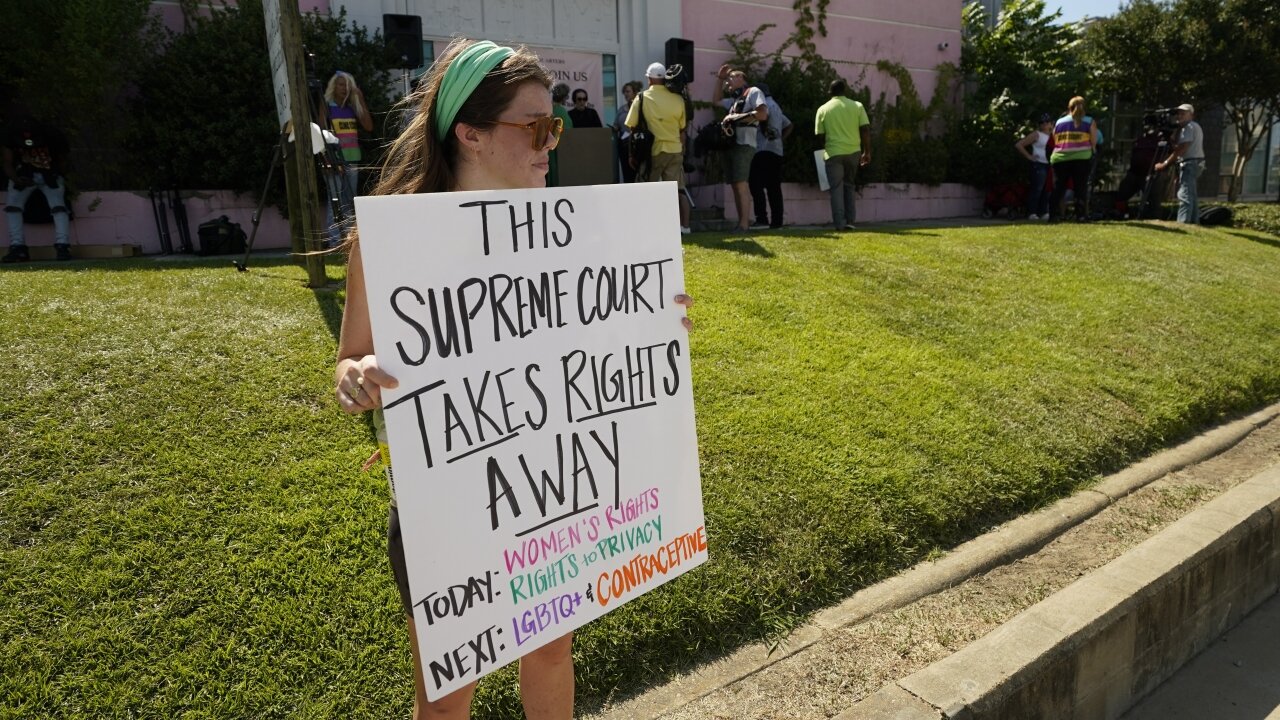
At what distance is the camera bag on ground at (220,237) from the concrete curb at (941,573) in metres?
8.01

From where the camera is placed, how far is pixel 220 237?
8797 millimetres

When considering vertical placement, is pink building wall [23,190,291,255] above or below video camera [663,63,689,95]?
below

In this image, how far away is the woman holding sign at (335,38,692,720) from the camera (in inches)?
69.4

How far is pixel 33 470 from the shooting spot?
2.93 m

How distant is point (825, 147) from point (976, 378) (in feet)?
19.7

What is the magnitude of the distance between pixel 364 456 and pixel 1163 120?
581 inches

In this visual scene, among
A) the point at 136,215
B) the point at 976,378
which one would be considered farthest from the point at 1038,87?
the point at 136,215

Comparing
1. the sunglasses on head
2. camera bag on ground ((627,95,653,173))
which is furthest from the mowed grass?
camera bag on ground ((627,95,653,173))

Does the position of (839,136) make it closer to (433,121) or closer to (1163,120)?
(1163,120)

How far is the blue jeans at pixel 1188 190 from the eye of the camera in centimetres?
1246

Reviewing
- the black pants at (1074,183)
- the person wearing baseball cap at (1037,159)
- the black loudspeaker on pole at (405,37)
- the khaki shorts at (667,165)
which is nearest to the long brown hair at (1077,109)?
the black pants at (1074,183)

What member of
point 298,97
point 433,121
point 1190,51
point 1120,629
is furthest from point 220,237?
point 1190,51

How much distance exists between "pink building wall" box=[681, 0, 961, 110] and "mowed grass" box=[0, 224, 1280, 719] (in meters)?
8.37

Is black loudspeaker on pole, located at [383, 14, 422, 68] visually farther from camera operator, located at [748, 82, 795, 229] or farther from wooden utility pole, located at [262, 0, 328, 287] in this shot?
wooden utility pole, located at [262, 0, 328, 287]
